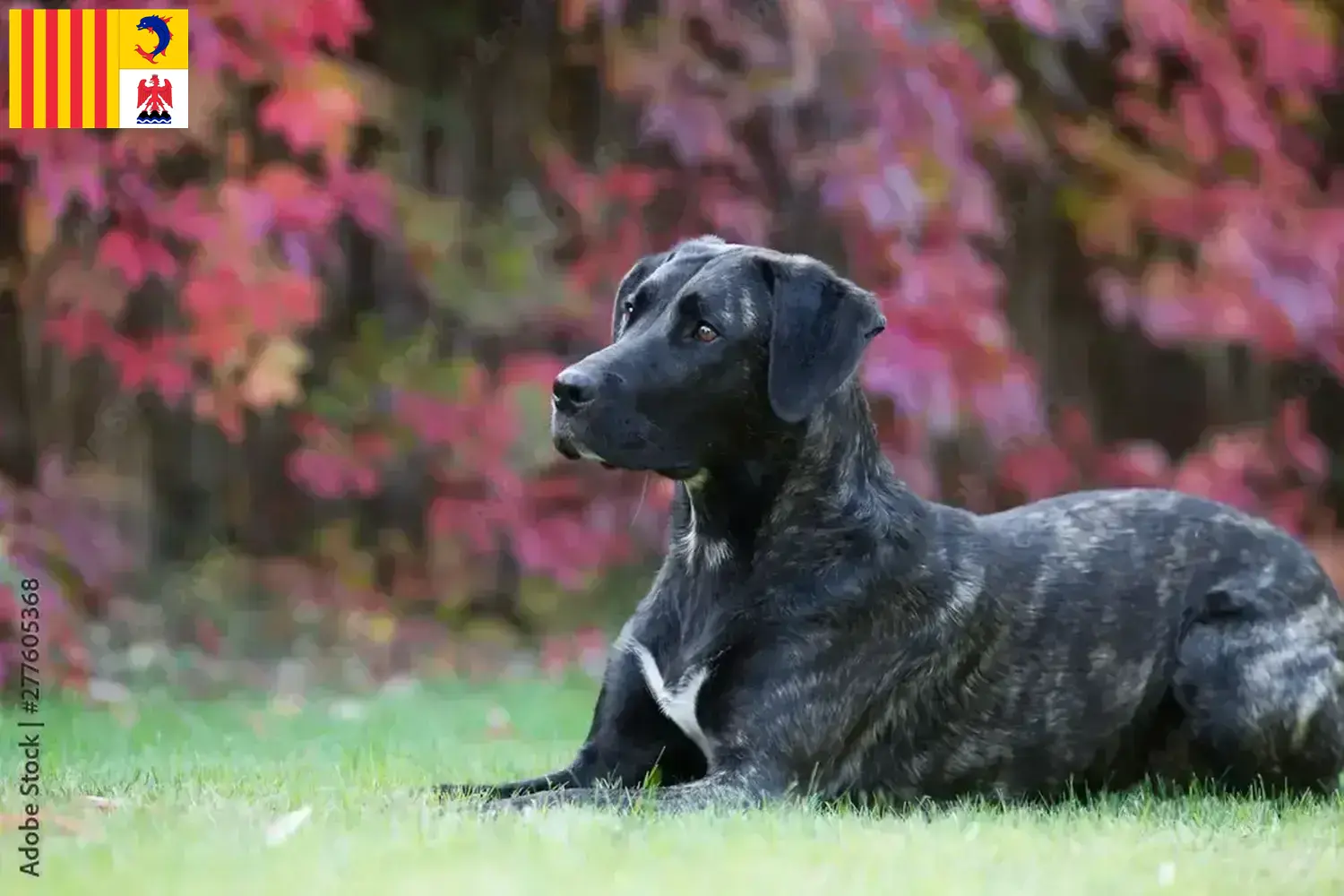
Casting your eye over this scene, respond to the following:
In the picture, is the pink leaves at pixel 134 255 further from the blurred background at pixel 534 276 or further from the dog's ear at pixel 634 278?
the dog's ear at pixel 634 278

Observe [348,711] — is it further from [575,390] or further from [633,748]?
[575,390]

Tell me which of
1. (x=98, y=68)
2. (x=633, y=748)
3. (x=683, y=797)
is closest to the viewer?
(x=683, y=797)

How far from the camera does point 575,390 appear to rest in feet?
14.8

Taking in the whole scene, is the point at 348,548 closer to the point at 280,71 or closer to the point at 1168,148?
the point at 280,71

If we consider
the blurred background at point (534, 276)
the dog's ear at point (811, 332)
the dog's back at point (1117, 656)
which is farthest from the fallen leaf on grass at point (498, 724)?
the dog's ear at point (811, 332)

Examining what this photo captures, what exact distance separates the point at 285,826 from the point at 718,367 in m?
1.71

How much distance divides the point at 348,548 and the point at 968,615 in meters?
5.35

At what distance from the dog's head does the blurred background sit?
3.11 metres


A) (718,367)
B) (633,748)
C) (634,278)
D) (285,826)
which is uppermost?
(634,278)

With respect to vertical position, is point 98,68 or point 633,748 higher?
point 98,68

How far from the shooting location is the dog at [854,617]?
15.0 feet

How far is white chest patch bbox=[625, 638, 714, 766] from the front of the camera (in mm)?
4582

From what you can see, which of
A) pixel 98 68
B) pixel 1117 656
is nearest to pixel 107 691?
pixel 98 68

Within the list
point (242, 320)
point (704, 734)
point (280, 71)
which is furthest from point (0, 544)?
point (704, 734)
